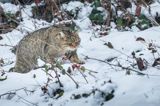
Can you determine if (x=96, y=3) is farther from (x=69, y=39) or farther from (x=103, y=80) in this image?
(x=103, y=80)

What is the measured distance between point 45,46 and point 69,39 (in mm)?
450

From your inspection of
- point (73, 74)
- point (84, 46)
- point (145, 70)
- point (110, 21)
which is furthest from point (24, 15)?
point (145, 70)

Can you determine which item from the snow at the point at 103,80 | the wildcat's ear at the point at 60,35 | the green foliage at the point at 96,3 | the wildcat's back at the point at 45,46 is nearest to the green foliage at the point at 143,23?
the snow at the point at 103,80

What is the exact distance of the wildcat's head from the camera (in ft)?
22.4

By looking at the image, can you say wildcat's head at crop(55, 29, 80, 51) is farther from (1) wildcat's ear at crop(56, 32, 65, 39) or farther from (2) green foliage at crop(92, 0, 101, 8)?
(2) green foliage at crop(92, 0, 101, 8)

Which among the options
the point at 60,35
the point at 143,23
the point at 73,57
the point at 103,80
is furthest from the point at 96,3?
the point at 103,80

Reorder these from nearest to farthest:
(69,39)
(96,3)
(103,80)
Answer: (103,80)
(69,39)
(96,3)

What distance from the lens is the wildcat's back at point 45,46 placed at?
22.5ft

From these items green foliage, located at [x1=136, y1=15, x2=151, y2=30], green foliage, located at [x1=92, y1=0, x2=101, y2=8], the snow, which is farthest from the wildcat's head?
green foliage, located at [x1=92, y1=0, x2=101, y2=8]

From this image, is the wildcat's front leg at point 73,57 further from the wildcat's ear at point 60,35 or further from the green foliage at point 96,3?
the green foliage at point 96,3

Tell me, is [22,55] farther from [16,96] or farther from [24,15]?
[24,15]

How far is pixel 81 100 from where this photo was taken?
16.1 ft

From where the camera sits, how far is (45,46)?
23.1 feet

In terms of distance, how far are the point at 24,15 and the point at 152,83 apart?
20.5ft
